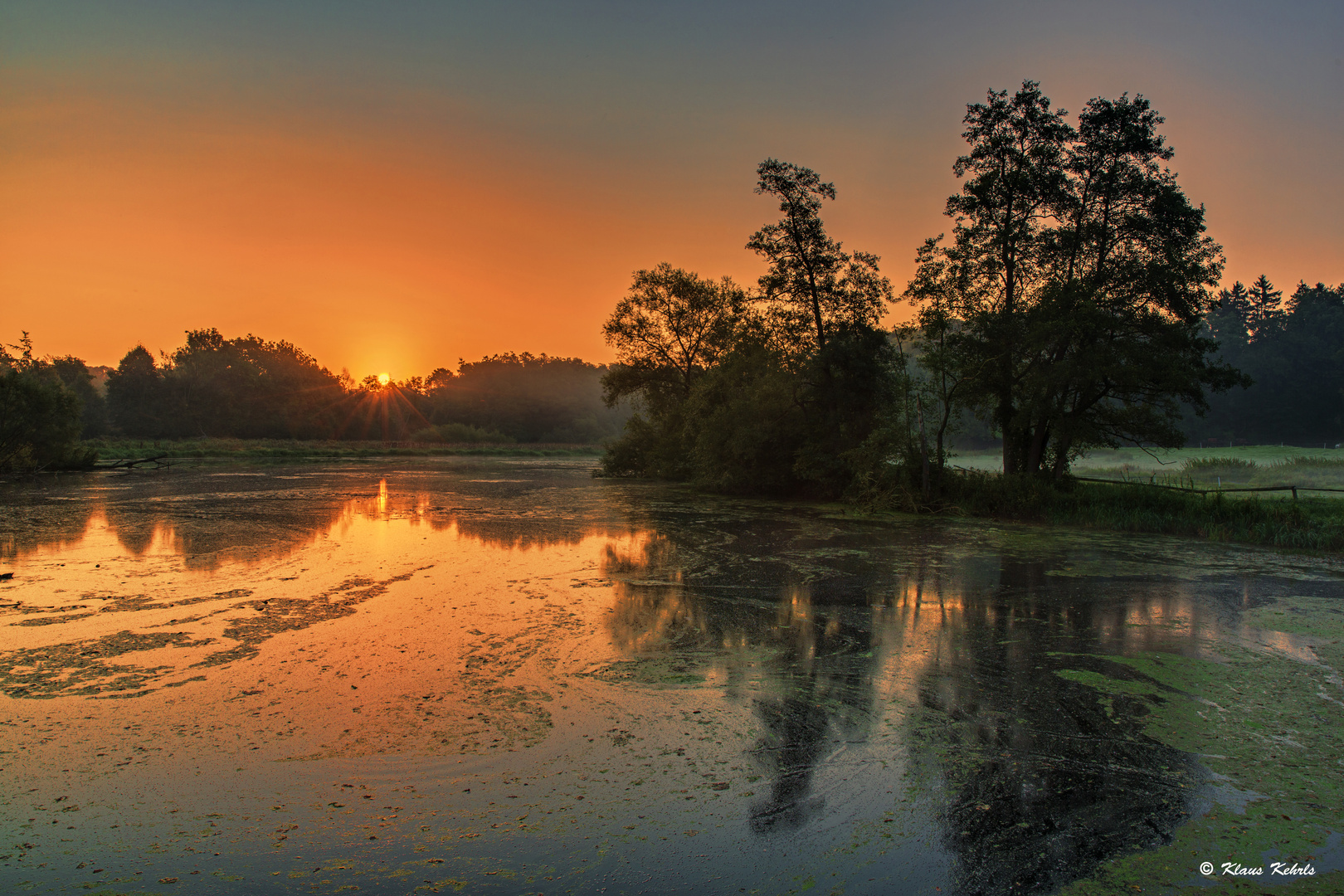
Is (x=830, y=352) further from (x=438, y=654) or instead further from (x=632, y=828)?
(x=632, y=828)

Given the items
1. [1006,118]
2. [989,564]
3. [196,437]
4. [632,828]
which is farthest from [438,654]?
[196,437]

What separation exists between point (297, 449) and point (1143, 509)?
2191 inches

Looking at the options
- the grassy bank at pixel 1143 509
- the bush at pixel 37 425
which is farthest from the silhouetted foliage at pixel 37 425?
the grassy bank at pixel 1143 509

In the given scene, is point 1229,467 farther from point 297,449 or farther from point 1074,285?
point 297,449

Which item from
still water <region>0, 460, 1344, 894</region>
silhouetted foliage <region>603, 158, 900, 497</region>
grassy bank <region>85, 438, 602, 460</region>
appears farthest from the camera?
grassy bank <region>85, 438, 602, 460</region>

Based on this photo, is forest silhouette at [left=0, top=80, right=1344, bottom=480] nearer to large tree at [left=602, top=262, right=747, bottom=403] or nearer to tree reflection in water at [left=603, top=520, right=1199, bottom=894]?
large tree at [left=602, top=262, right=747, bottom=403]

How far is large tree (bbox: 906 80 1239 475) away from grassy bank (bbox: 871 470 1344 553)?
4.62 feet

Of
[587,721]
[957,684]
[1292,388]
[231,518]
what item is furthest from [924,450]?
[1292,388]

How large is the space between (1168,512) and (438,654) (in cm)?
1714

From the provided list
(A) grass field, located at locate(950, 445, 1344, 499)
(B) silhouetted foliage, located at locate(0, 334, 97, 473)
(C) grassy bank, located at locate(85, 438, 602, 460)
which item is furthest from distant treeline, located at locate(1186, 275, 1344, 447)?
(B) silhouetted foliage, located at locate(0, 334, 97, 473)

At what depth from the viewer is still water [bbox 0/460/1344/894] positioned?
342 cm

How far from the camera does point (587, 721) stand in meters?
5.13

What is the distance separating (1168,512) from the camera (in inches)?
657

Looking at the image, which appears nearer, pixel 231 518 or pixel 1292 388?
pixel 231 518
